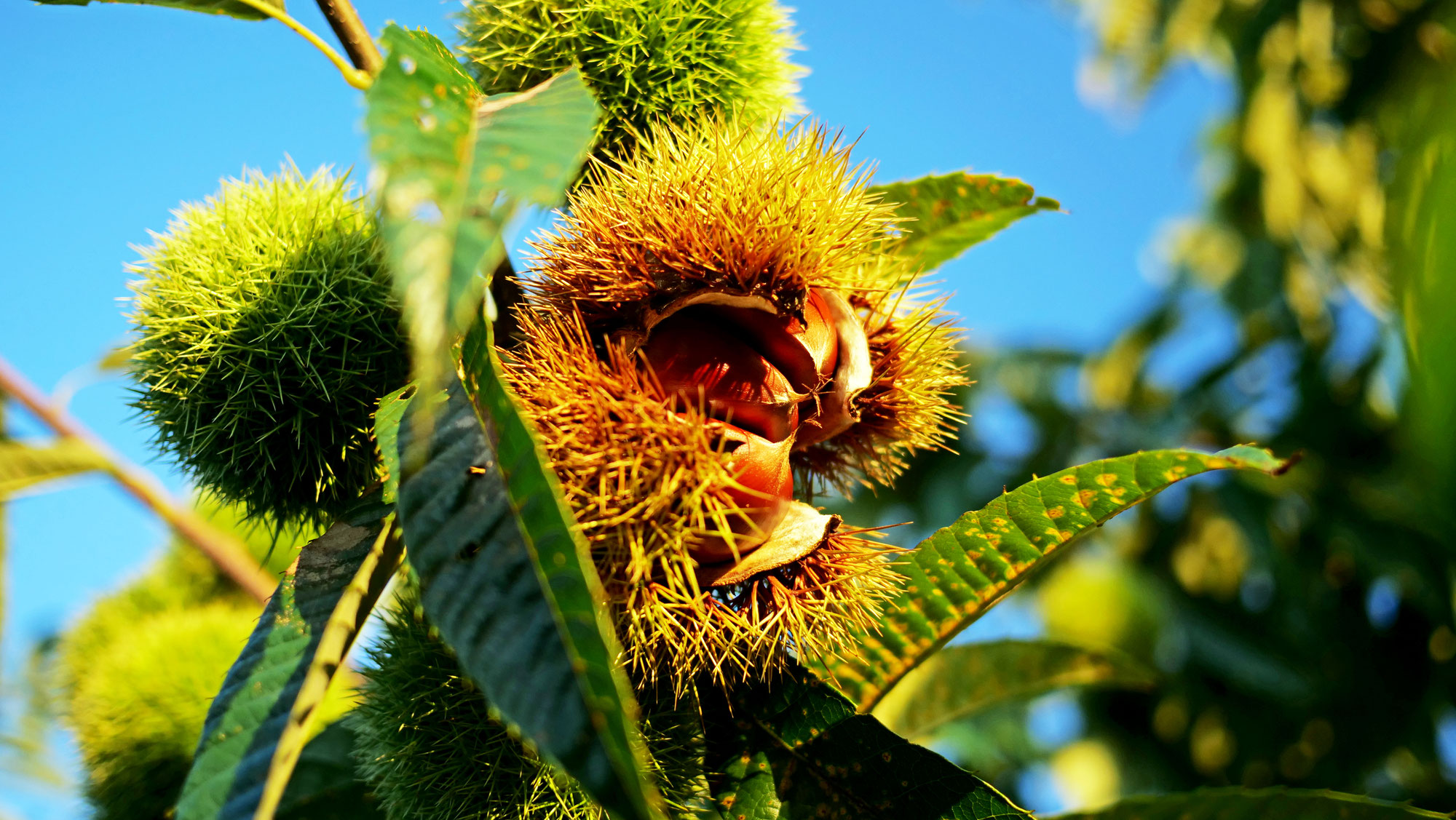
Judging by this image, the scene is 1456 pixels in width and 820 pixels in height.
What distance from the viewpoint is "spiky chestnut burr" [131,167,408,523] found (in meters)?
0.76

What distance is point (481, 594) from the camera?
0.49 metres

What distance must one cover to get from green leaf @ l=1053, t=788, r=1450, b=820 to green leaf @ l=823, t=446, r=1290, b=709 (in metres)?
0.26

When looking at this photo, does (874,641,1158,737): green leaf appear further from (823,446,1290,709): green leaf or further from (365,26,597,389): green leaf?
(365,26,597,389): green leaf

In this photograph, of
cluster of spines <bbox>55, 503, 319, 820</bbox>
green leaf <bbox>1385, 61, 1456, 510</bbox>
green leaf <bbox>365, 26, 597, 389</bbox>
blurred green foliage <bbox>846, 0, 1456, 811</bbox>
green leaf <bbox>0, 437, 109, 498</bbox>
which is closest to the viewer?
green leaf <bbox>1385, 61, 1456, 510</bbox>

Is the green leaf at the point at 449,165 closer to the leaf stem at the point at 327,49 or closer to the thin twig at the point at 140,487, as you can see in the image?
the leaf stem at the point at 327,49

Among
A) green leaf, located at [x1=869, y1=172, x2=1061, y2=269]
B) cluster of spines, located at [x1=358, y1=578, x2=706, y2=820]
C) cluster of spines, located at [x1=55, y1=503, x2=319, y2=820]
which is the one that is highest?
green leaf, located at [x1=869, y1=172, x2=1061, y2=269]

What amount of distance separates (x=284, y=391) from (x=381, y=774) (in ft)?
1.22

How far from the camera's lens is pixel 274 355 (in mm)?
766

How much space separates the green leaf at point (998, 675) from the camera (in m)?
1.25

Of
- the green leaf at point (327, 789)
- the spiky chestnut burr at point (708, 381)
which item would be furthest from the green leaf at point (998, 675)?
the green leaf at point (327, 789)

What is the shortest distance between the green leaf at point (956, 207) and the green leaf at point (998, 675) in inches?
23.3

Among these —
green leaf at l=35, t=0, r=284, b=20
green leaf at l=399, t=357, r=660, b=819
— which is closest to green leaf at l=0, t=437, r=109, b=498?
green leaf at l=35, t=0, r=284, b=20

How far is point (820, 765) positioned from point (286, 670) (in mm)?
454

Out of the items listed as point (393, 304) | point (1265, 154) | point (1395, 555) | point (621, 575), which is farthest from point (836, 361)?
point (1265, 154)
